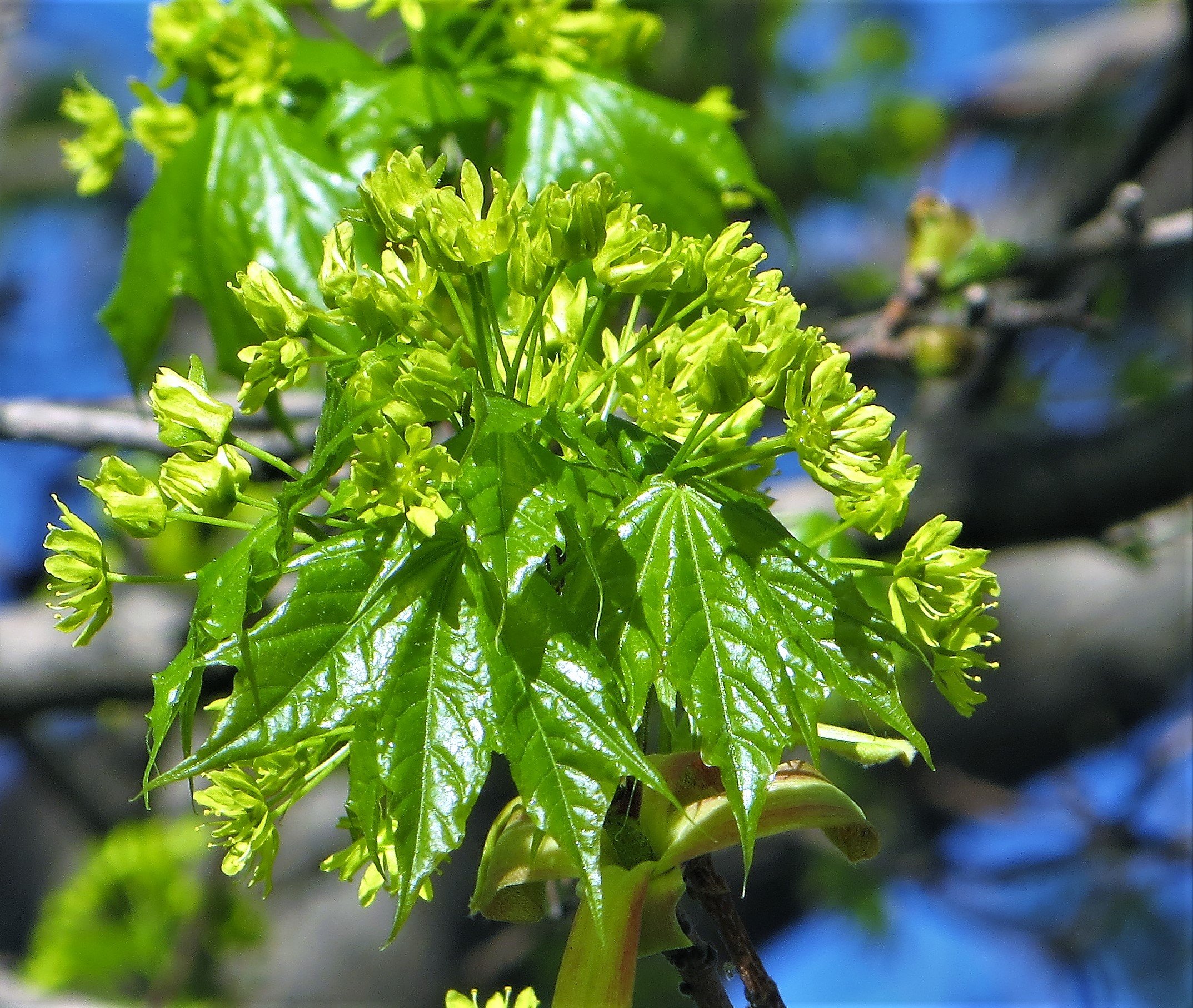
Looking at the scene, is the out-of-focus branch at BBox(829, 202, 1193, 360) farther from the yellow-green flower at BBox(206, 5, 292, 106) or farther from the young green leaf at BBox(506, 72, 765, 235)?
the yellow-green flower at BBox(206, 5, 292, 106)

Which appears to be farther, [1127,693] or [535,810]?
[1127,693]

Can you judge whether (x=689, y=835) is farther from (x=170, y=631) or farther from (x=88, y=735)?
(x=88, y=735)

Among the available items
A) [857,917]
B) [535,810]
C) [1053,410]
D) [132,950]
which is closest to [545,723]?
[535,810]

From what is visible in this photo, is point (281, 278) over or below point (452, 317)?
over

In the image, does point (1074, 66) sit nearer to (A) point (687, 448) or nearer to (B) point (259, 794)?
(A) point (687, 448)

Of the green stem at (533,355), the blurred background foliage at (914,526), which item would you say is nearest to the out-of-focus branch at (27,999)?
the blurred background foliage at (914,526)
